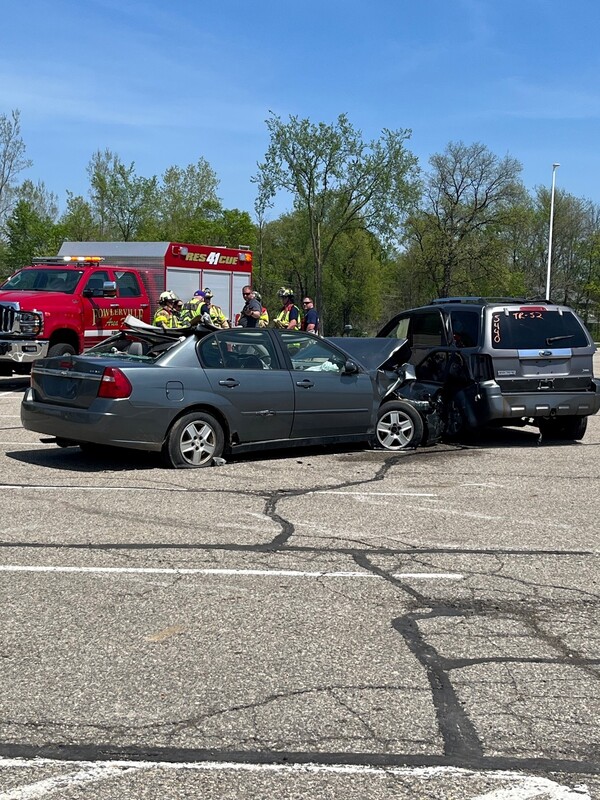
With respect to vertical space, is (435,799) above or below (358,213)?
→ below

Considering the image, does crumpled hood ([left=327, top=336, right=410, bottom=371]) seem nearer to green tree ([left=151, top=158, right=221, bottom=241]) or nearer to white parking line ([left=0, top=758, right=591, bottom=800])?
white parking line ([left=0, top=758, right=591, bottom=800])

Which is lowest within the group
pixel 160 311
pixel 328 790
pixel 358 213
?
pixel 328 790

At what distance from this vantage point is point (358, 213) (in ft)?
187

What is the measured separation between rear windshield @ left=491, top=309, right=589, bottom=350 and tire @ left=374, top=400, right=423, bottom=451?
1.28m

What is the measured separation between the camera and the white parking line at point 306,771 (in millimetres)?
3311

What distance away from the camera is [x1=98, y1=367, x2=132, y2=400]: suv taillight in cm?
932

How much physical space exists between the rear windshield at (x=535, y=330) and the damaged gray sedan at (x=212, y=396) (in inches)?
54.7

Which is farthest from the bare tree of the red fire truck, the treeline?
the red fire truck

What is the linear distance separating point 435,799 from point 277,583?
102 inches

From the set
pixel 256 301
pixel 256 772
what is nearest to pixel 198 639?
pixel 256 772

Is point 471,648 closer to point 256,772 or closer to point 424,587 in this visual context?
point 424,587

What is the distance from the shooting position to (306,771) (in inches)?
135

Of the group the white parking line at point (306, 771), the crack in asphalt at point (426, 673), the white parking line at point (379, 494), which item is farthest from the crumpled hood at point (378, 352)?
the white parking line at point (306, 771)

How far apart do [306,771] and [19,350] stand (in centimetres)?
1515
